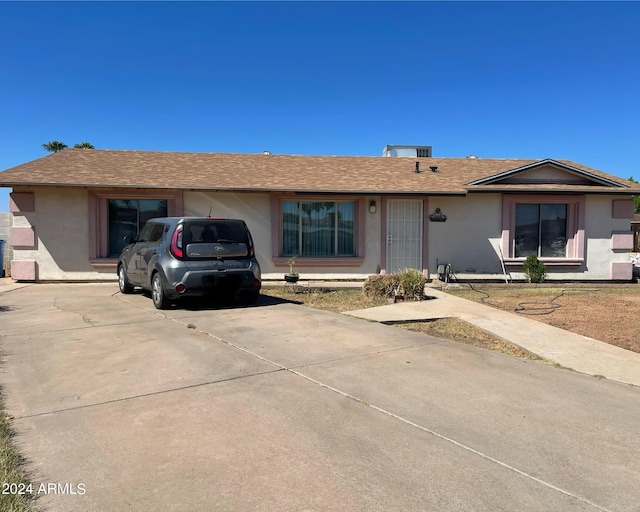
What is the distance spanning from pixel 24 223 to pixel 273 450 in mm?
13083

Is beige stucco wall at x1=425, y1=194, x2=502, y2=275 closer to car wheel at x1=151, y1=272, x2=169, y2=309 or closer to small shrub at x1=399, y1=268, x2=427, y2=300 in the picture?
small shrub at x1=399, y1=268, x2=427, y2=300

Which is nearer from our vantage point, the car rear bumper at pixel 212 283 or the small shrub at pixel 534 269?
the car rear bumper at pixel 212 283

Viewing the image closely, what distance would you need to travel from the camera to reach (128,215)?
14094mm

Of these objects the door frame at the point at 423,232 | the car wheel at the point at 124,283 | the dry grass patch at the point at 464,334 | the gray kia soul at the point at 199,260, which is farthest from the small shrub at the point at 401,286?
the car wheel at the point at 124,283

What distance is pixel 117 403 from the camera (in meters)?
4.30

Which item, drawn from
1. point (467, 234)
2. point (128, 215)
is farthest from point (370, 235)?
point (128, 215)

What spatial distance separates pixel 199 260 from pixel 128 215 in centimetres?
628

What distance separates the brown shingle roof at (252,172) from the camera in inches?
533

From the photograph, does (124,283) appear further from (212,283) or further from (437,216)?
(437,216)

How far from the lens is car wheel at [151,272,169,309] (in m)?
8.96

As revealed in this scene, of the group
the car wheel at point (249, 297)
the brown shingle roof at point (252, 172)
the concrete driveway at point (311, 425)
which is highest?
the brown shingle roof at point (252, 172)

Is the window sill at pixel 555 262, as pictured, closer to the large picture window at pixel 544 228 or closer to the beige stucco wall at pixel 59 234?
the large picture window at pixel 544 228

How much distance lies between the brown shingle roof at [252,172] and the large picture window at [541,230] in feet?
2.66

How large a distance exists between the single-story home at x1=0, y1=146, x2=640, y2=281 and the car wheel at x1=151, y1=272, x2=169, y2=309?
4929 mm
